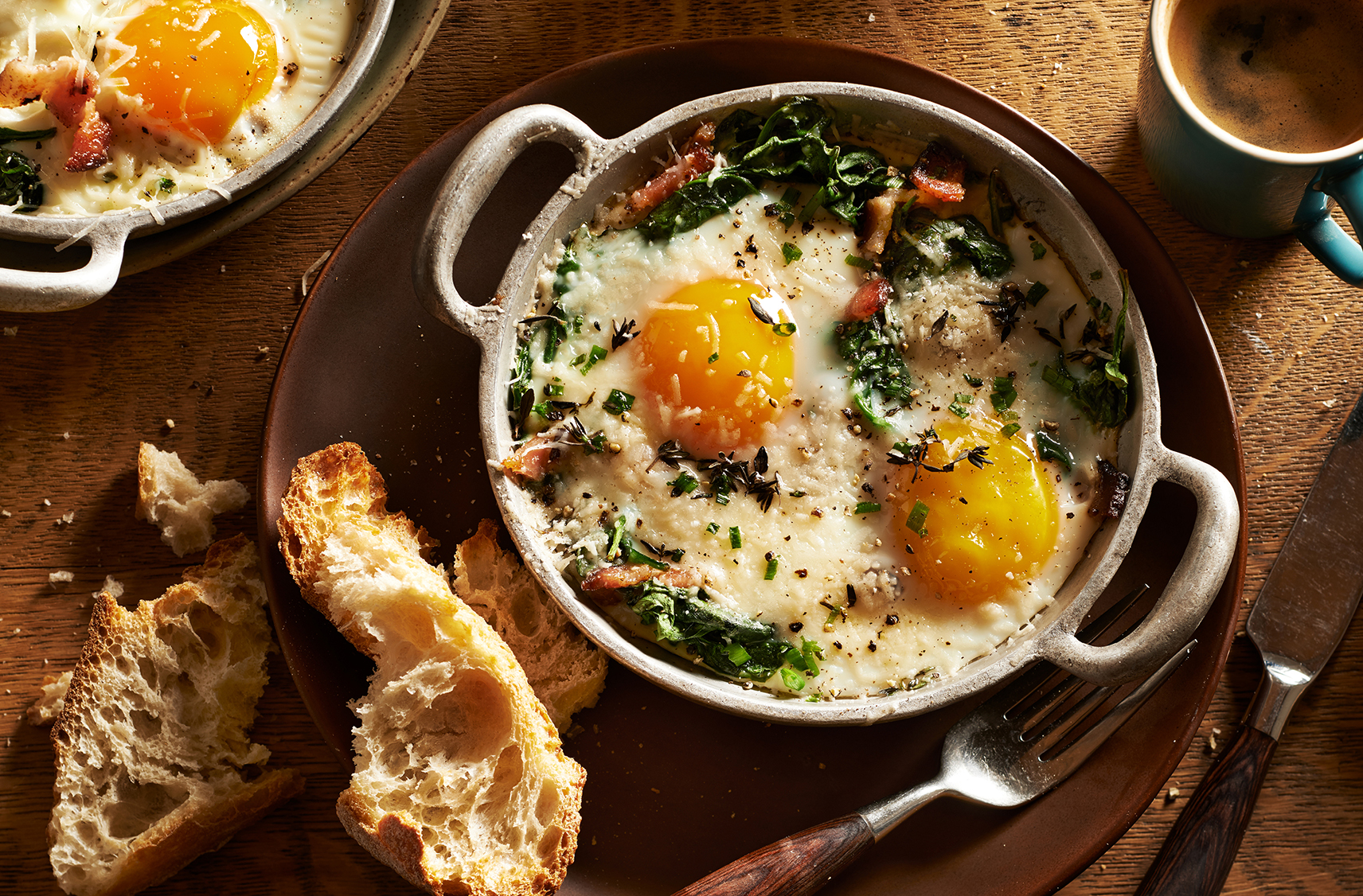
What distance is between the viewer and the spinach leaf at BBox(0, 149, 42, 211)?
8.85 feet

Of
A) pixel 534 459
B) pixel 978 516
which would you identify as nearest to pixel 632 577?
pixel 534 459

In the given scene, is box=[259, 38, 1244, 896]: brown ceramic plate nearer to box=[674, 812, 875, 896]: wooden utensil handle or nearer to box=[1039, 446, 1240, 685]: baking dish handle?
box=[674, 812, 875, 896]: wooden utensil handle

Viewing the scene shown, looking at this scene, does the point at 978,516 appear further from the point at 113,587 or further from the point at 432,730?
the point at 113,587

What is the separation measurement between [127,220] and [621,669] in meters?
1.70

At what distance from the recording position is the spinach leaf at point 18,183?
2.70 meters

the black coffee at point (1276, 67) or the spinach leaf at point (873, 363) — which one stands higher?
the black coffee at point (1276, 67)

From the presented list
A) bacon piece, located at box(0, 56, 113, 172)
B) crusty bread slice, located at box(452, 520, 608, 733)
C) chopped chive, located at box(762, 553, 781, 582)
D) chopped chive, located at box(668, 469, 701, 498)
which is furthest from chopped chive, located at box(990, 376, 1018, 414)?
bacon piece, located at box(0, 56, 113, 172)

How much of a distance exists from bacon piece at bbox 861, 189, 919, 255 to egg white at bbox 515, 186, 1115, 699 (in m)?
0.06

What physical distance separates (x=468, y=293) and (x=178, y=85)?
3.37 ft

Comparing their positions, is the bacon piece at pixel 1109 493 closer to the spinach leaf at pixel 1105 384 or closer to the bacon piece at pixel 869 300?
Result: the spinach leaf at pixel 1105 384

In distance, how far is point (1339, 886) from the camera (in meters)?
2.60

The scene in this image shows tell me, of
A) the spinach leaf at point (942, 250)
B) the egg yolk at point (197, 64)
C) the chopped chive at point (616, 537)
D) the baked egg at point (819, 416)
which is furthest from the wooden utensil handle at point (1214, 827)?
the egg yolk at point (197, 64)

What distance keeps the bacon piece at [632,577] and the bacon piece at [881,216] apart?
93 centimetres

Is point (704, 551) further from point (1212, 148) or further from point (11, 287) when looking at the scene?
point (11, 287)
